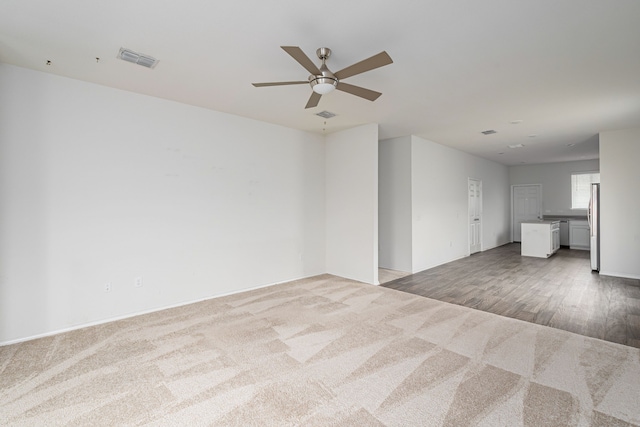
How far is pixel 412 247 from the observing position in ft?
19.4

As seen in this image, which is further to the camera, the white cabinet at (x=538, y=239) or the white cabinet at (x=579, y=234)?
the white cabinet at (x=579, y=234)

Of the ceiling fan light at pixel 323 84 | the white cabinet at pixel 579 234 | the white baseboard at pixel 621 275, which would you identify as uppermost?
the ceiling fan light at pixel 323 84

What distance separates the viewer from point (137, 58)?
2867mm

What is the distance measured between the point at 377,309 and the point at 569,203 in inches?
354

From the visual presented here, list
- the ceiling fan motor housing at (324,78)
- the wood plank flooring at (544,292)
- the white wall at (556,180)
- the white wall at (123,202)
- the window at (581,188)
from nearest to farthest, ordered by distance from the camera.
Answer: the ceiling fan motor housing at (324,78)
the white wall at (123,202)
the wood plank flooring at (544,292)
the window at (581,188)
the white wall at (556,180)

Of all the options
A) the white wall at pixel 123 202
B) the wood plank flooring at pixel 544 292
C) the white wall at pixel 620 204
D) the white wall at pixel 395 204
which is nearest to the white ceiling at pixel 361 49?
the white wall at pixel 123 202

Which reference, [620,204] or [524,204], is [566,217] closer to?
[524,204]

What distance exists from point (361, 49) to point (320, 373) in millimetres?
2752

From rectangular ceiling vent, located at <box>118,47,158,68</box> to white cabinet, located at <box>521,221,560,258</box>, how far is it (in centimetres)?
867

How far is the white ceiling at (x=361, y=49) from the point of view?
215 cm

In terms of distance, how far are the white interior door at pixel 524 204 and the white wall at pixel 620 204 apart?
14.7ft

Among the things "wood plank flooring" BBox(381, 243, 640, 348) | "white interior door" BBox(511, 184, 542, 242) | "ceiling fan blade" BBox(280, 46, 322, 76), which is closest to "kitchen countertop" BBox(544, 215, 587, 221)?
"white interior door" BBox(511, 184, 542, 242)

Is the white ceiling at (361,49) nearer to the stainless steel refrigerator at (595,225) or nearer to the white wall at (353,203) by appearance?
the white wall at (353,203)

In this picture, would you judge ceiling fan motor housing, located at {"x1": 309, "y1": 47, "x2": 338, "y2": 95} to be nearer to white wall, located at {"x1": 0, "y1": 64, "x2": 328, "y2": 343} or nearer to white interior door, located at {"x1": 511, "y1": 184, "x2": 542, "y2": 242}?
white wall, located at {"x1": 0, "y1": 64, "x2": 328, "y2": 343}
